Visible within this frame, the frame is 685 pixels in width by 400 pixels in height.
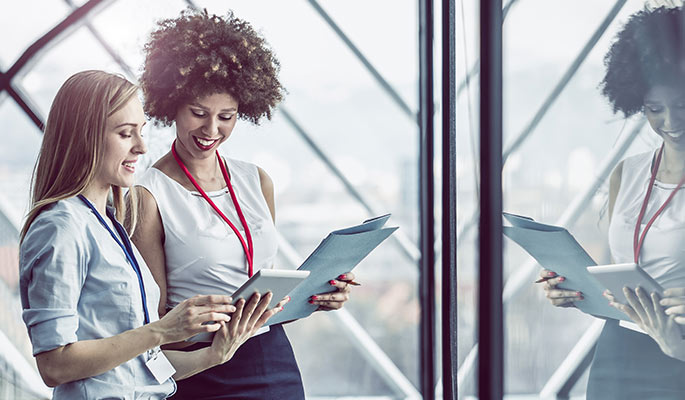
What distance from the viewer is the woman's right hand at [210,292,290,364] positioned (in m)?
1.33

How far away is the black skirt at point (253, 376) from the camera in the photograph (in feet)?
4.95

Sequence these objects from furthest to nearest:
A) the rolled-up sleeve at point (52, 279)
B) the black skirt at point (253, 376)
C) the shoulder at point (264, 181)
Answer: the shoulder at point (264, 181) → the black skirt at point (253, 376) → the rolled-up sleeve at point (52, 279)

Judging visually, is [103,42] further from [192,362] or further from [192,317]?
[192,317]

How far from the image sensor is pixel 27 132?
119 inches

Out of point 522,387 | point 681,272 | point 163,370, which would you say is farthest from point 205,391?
point 681,272

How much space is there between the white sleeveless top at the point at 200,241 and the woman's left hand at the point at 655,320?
1.05 m

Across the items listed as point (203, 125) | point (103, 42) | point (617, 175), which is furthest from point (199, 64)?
point (103, 42)

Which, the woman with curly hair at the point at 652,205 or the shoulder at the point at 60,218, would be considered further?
the shoulder at the point at 60,218

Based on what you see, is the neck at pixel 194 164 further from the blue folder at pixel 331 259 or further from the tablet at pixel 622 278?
the tablet at pixel 622 278

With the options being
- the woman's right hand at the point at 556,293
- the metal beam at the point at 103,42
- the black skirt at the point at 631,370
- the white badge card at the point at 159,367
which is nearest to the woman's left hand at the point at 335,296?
the white badge card at the point at 159,367

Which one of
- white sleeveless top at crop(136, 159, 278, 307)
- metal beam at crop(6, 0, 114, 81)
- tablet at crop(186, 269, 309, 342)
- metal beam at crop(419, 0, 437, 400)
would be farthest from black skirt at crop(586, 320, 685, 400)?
metal beam at crop(6, 0, 114, 81)

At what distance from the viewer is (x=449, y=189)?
1.70 metres

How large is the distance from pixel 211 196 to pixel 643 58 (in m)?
1.19

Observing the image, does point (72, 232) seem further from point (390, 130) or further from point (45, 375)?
point (390, 130)
